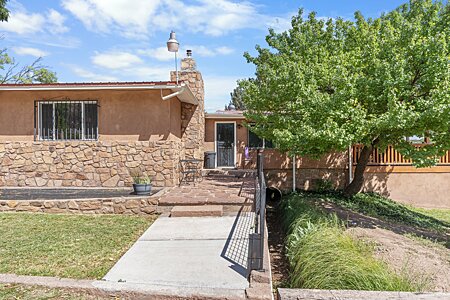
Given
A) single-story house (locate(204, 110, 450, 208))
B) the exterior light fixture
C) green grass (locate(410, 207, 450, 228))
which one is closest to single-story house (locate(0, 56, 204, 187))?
the exterior light fixture

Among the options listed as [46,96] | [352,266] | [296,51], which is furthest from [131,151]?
→ [352,266]

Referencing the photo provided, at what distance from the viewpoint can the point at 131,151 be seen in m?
9.77

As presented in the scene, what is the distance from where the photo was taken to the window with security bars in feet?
32.9

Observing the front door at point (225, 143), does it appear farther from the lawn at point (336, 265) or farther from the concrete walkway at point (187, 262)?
the lawn at point (336, 265)

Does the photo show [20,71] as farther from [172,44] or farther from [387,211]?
[387,211]

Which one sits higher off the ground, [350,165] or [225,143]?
[225,143]

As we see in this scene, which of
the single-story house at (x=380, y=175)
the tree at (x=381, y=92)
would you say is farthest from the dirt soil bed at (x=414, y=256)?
the single-story house at (x=380, y=175)

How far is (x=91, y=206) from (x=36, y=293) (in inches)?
168

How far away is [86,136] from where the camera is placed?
33.0ft

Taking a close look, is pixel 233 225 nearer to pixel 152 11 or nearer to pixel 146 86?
pixel 146 86

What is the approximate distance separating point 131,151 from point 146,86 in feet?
6.45

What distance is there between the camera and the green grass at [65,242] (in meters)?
4.02

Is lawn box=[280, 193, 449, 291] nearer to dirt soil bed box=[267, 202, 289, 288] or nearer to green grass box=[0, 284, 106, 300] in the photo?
dirt soil bed box=[267, 202, 289, 288]

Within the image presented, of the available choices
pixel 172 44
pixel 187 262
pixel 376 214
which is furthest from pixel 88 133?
pixel 376 214
